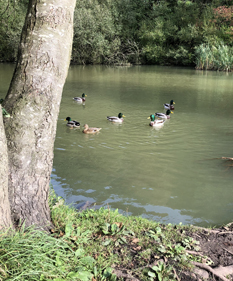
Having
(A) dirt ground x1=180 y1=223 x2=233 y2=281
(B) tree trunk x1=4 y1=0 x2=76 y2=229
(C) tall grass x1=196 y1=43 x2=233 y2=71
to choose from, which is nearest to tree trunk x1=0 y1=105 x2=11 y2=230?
(B) tree trunk x1=4 y1=0 x2=76 y2=229

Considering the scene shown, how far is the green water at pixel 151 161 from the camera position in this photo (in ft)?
16.8

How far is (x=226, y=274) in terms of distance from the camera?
284 centimetres

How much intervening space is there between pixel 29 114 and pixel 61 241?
1.24 m

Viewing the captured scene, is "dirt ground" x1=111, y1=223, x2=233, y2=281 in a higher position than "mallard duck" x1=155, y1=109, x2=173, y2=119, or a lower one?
lower

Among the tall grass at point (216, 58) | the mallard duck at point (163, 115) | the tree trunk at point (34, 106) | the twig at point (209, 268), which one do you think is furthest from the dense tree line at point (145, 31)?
the twig at point (209, 268)

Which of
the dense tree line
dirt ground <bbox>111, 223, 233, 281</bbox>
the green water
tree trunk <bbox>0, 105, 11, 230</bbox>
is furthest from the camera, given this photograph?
the dense tree line

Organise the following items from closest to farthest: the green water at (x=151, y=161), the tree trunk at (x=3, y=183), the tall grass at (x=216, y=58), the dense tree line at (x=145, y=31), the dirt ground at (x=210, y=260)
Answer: the tree trunk at (x=3, y=183) < the dirt ground at (x=210, y=260) < the green water at (x=151, y=161) < the tall grass at (x=216, y=58) < the dense tree line at (x=145, y=31)

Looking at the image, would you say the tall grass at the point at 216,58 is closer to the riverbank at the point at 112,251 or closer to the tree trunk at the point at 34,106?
the riverbank at the point at 112,251

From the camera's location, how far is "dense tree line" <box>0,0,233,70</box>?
3219cm

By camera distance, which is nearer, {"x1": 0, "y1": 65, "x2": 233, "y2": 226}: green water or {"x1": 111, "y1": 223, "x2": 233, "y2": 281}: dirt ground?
{"x1": 111, "y1": 223, "x2": 233, "y2": 281}: dirt ground

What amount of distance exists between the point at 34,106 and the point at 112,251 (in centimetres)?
164

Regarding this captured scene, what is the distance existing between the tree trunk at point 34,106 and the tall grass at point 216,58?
26927 mm

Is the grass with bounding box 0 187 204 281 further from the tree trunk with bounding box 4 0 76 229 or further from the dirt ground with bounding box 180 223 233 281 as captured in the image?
the tree trunk with bounding box 4 0 76 229

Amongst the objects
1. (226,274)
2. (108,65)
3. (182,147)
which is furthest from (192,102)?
(108,65)
